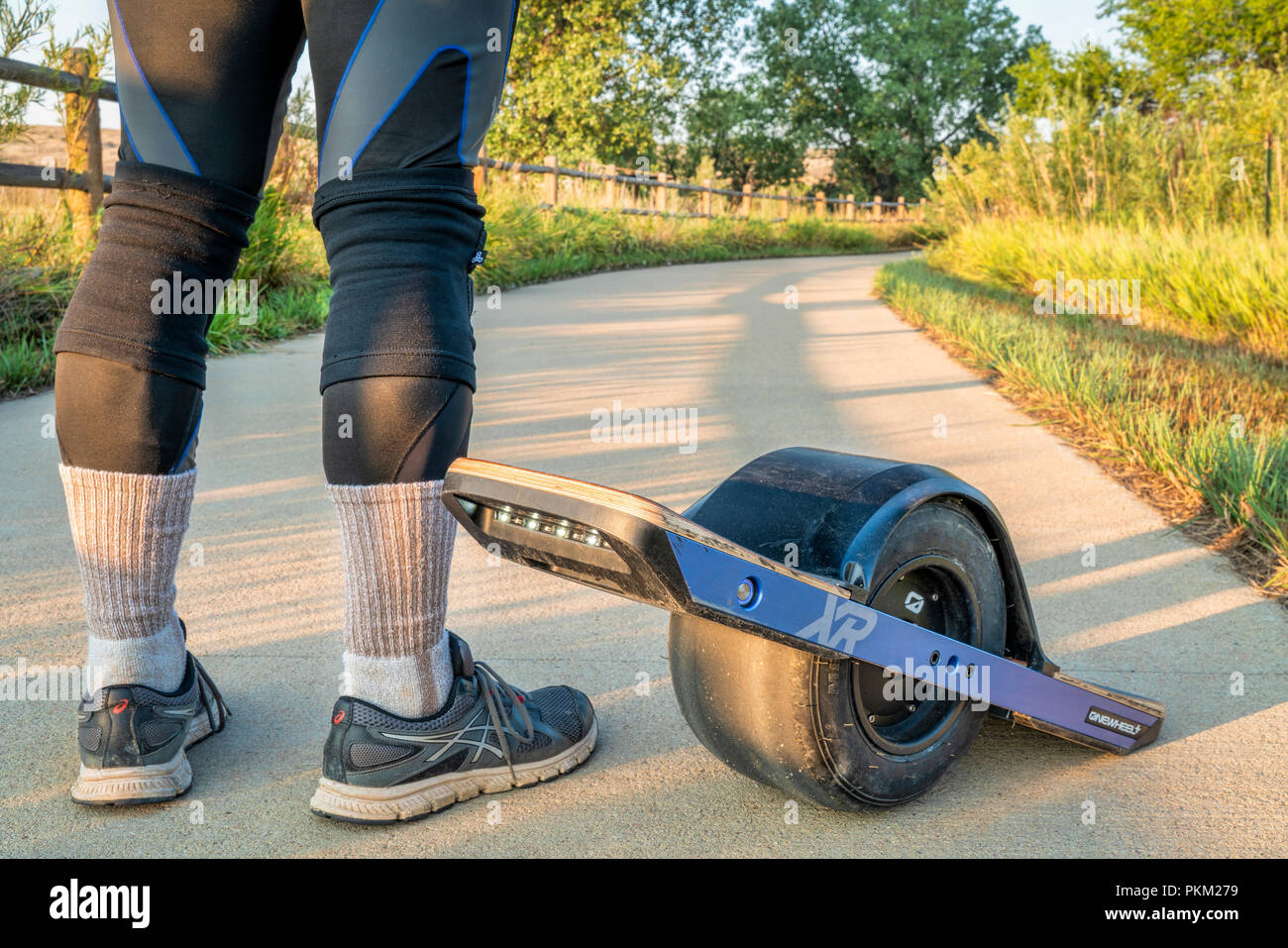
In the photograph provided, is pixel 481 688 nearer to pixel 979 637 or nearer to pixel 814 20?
pixel 979 637

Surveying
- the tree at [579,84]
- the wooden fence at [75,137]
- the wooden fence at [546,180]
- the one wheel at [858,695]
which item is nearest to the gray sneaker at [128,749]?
the one wheel at [858,695]

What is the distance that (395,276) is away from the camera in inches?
52.7

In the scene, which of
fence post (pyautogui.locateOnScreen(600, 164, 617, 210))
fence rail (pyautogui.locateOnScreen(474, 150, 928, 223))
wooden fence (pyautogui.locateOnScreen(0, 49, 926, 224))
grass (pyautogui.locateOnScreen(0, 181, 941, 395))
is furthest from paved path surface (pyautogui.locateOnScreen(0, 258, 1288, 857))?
fence post (pyautogui.locateOnScreen(600, 164, 617, 210))

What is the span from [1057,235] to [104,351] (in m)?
8.12

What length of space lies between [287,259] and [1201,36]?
889 inches

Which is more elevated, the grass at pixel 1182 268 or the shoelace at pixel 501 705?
the grass at pixel 1182 268

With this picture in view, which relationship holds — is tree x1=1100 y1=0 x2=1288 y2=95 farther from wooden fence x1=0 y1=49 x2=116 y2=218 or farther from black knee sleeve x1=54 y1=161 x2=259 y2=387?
black knee sleeve x1=54 y1=161 x2=259 y2=387

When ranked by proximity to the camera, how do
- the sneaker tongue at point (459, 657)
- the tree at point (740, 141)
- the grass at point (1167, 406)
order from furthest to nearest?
the tree at point (740, 141) → the grass at point (1167, 406) → the sneaker tongue at point (459, 657)

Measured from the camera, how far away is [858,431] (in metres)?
4.20

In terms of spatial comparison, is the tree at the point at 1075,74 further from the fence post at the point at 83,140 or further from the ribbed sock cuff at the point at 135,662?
the ribbed sock cuff at the point at 135,662

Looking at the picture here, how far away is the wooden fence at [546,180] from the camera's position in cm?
597

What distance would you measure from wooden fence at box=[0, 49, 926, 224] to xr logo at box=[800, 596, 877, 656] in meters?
1.67

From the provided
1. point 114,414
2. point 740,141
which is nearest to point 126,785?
point 114,414
